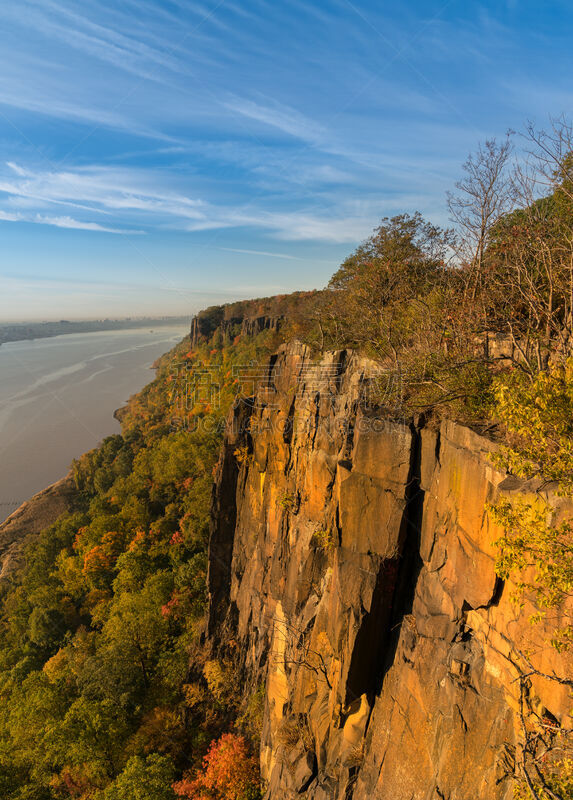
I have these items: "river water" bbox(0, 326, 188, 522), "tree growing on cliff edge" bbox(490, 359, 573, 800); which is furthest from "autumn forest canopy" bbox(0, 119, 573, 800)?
"river water" bbox(0, 326, 188, 522)

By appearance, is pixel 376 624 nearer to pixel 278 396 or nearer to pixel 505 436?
pixel 505 436

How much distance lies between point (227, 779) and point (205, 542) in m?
13.5

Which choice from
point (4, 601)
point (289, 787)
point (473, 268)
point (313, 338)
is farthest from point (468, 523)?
point (4, 601)

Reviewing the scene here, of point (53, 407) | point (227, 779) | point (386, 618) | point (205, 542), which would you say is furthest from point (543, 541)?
point (53, 407)

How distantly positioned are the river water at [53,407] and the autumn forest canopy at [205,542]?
74.4ft

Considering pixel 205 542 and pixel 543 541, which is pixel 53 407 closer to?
pixel 205 542

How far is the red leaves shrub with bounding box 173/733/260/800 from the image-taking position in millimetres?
12070

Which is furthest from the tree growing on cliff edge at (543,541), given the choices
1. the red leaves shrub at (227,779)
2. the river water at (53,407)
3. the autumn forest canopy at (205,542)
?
the river water at (53,407)

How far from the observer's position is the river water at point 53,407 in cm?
5017

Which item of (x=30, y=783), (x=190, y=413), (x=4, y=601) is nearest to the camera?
(x=30, y=783)

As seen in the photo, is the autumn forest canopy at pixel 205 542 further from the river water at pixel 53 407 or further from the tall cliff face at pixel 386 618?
the river water at pixel 53 407

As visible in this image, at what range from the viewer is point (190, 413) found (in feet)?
Result: 149

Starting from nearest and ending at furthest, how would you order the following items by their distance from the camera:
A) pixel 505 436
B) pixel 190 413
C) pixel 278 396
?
pixel 505 436 → pixel 278 396 → pixel 190 413

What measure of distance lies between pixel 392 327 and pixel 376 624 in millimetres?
7713
